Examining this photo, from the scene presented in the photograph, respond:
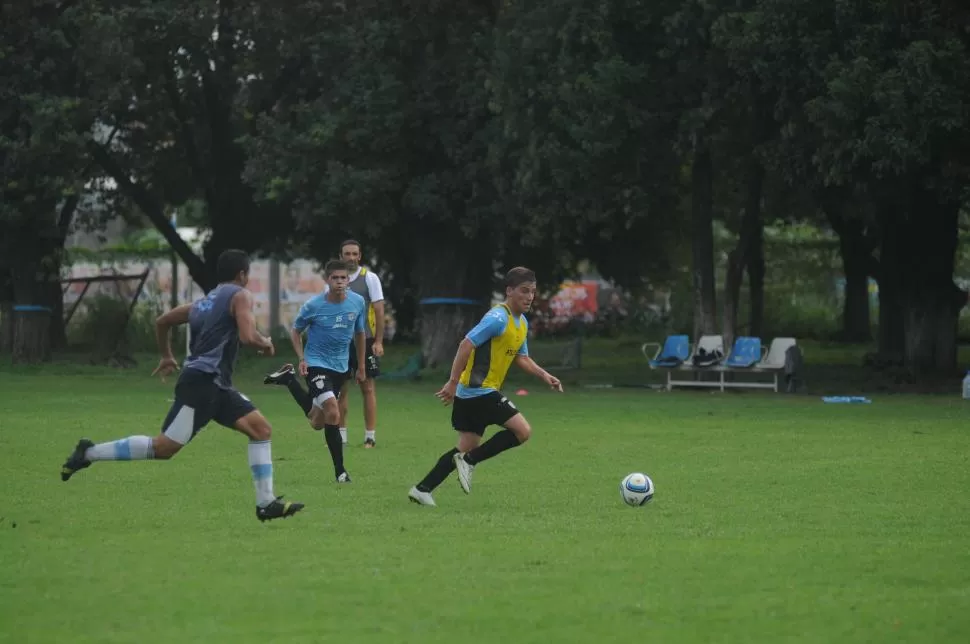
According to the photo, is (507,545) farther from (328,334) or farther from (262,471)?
(328,334)

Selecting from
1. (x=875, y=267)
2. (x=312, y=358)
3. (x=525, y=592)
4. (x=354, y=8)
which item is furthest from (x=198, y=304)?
(x=875, y=267)

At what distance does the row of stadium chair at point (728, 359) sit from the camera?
104 feet

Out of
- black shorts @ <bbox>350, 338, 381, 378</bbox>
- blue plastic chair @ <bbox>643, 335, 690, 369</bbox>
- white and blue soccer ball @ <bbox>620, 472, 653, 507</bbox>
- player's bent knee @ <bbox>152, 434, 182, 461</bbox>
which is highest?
black shorts @ <bbox>350, 338, 381, 378</bbox>

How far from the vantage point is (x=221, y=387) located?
38.3ft

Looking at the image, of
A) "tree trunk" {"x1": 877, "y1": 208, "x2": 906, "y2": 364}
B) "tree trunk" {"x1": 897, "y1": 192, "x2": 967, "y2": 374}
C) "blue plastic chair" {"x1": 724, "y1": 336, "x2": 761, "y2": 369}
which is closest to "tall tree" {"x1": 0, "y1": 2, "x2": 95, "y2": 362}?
"blue plastic chair" {"x1": 724, "y1": 336, "x2": 761, "y2": 369}

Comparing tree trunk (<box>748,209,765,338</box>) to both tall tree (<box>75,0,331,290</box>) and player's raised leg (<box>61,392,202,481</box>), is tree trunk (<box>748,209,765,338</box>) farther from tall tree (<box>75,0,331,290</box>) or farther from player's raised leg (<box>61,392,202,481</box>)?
player's raised leg (<box>61,392,202,481</box>)

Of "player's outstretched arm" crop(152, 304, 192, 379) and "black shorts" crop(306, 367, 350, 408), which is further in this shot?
"black shorts" crop(306, 367, 350, 408)

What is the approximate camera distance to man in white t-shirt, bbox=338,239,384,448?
18016 mm

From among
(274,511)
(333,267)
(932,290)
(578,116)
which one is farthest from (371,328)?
(932,290)

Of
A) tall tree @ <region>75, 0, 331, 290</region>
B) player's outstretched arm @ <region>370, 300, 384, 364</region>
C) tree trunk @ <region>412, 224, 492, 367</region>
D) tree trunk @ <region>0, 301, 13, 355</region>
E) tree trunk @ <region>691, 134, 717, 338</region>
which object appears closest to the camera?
player's outstretched arm @ <region>370, 300, 384, 364</region>

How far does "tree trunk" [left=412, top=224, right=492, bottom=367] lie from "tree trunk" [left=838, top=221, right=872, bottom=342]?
35.8ft

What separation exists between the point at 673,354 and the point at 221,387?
2179 cm

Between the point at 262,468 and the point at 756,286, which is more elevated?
the point at 756,286

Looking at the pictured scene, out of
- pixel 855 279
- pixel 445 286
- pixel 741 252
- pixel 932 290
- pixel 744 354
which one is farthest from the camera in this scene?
pixel 855 279
